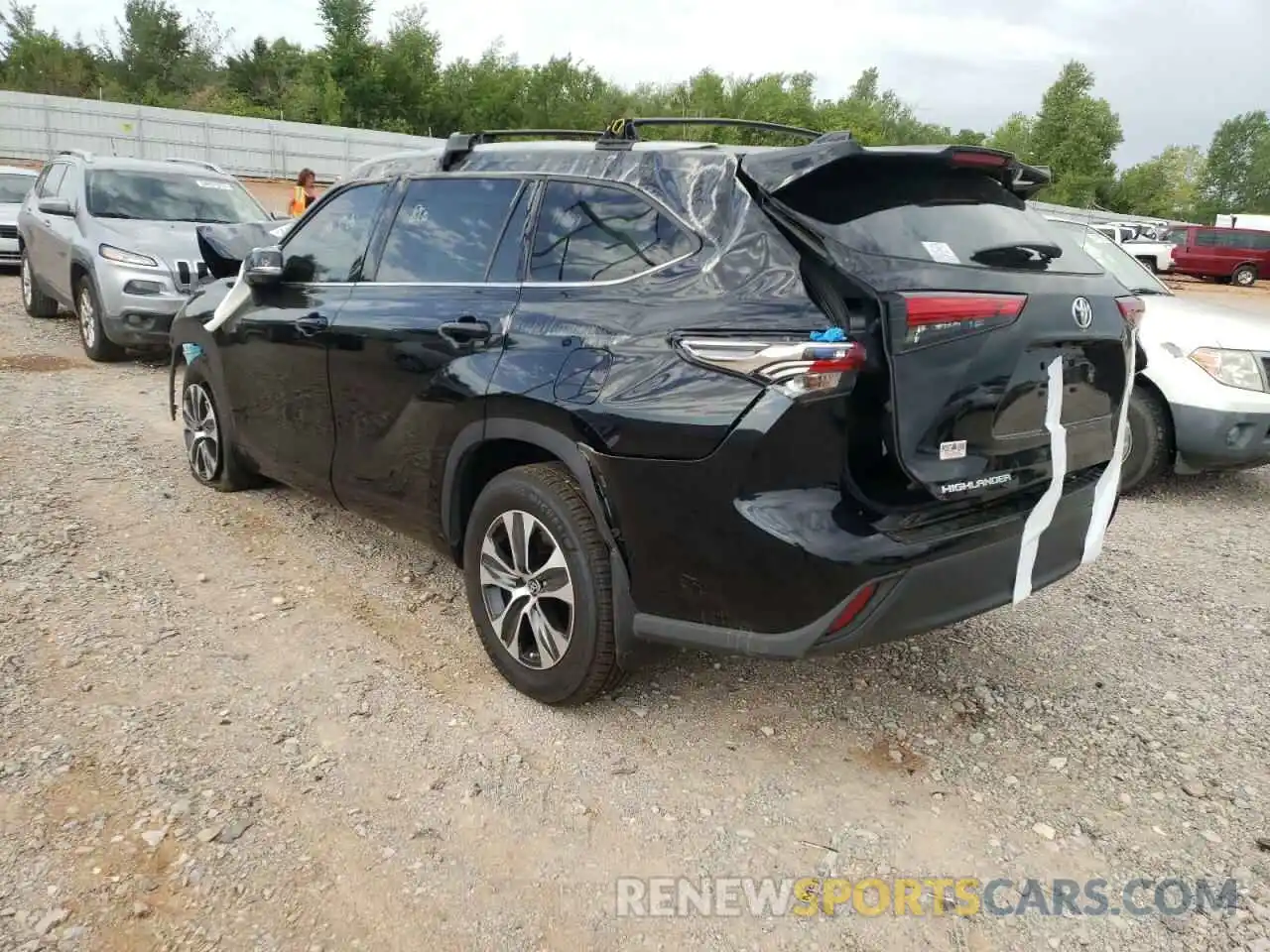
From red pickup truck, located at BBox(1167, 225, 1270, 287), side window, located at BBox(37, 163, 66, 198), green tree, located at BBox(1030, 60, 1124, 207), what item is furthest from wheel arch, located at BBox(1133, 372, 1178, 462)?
green tree, located at BBox(1030, 60, 1124, 207)

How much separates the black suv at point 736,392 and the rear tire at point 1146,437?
265 centimetres

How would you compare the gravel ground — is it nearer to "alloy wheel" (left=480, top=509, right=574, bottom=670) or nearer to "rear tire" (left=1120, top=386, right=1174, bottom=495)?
"alloy wheel" (left=480, top=509, right=574, bottom=670)

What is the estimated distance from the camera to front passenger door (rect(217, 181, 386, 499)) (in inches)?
155

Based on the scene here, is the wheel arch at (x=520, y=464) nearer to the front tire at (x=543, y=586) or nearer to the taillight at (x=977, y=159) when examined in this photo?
the front tire at (x=543, y=586)

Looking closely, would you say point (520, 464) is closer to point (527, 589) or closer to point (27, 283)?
point (527, 589)

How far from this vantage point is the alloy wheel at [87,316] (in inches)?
328

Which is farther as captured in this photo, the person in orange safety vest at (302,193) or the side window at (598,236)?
the person in orange safety vest at (302,193)

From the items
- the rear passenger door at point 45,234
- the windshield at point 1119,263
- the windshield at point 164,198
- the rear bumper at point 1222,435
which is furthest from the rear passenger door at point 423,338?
the rear passenger door at point 45,234

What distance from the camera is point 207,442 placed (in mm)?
5133

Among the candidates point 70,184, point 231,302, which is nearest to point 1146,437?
point 231,302

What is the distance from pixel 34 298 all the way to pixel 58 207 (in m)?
2.42

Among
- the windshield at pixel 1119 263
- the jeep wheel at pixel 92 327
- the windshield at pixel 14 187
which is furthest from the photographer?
the windshield at pixel 14 187
